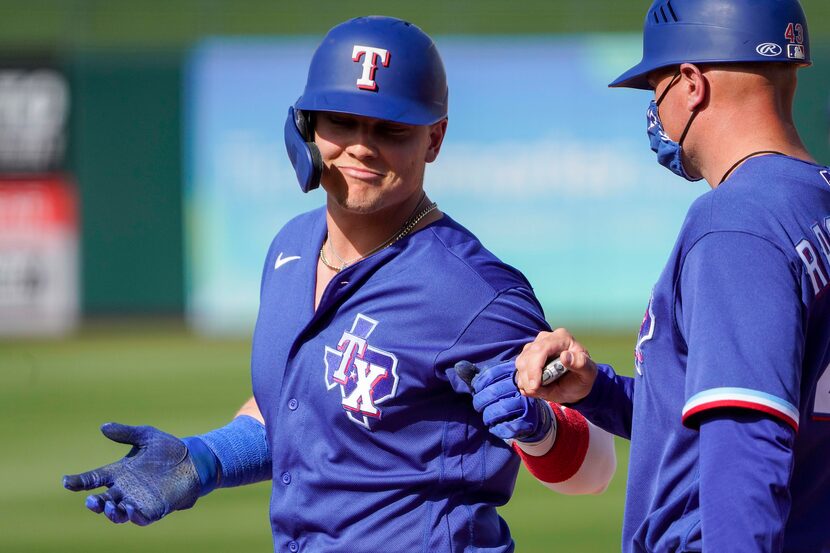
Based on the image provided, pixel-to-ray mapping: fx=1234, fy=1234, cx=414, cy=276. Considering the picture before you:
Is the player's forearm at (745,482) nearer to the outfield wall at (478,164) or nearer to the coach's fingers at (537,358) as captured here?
the coach's fingers at (537,358)

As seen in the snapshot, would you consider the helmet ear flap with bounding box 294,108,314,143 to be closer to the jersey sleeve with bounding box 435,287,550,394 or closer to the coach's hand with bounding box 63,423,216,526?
the jersey sleeve with bounding box 435,287,550,394

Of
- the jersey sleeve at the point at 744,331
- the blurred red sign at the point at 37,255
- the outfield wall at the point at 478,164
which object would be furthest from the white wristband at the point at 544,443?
the blurred red sign at the point at 37,255

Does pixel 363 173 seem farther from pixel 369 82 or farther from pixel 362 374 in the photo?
pixel 362 374

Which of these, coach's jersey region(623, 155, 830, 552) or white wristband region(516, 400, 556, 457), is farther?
white wristband region(516, 400, 556, 457)

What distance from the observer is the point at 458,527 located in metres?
3.16

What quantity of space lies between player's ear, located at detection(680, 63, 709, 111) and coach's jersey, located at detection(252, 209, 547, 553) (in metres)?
0.84

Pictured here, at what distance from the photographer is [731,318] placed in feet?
7.30

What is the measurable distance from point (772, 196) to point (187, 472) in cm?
182

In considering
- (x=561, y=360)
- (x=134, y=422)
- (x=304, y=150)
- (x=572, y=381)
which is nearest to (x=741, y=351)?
(x=561, y=360)

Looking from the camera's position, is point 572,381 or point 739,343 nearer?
point 739,343

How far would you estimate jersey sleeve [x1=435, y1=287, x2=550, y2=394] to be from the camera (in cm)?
316

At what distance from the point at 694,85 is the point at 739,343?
2.22 feet

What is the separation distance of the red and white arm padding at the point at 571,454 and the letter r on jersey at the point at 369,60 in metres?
1.01

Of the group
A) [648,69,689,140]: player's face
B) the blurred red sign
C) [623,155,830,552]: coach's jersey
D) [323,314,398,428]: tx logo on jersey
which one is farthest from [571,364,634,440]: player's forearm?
the blurred red sign
